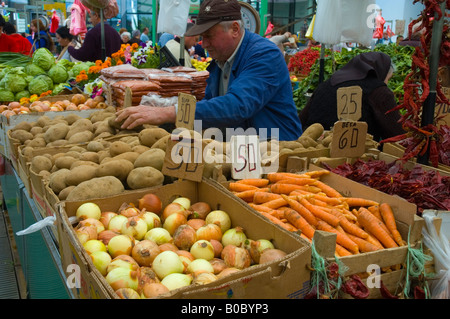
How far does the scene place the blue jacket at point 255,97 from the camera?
2840 millimetres

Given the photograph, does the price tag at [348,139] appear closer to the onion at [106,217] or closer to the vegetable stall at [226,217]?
the vegetable stall at [226,217]

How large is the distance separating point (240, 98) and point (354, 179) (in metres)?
0.95

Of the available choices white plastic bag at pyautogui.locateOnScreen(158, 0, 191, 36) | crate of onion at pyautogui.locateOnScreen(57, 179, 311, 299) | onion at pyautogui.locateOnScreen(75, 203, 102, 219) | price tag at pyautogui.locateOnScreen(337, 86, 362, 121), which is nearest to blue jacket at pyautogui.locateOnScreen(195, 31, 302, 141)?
price tag at pyautogui.locateOnScreen(337, 86, 362, 121)

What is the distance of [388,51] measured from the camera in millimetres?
6785

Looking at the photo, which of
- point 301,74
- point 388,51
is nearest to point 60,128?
point 388,51

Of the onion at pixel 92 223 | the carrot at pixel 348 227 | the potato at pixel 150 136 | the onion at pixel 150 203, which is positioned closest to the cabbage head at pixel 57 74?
the potato at pixel 150 136

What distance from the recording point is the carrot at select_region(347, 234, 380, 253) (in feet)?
5.89

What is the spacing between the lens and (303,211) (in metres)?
2.02

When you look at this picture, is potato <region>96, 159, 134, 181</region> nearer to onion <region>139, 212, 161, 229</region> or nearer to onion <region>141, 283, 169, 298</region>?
onion <region>139, 212, 161, 229</region>

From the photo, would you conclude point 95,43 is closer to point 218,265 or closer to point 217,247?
point 217,247

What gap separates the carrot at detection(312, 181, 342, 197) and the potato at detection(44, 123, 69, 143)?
2102mm

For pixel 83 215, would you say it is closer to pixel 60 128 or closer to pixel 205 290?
pixel 205 290

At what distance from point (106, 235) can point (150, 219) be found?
23 cm
